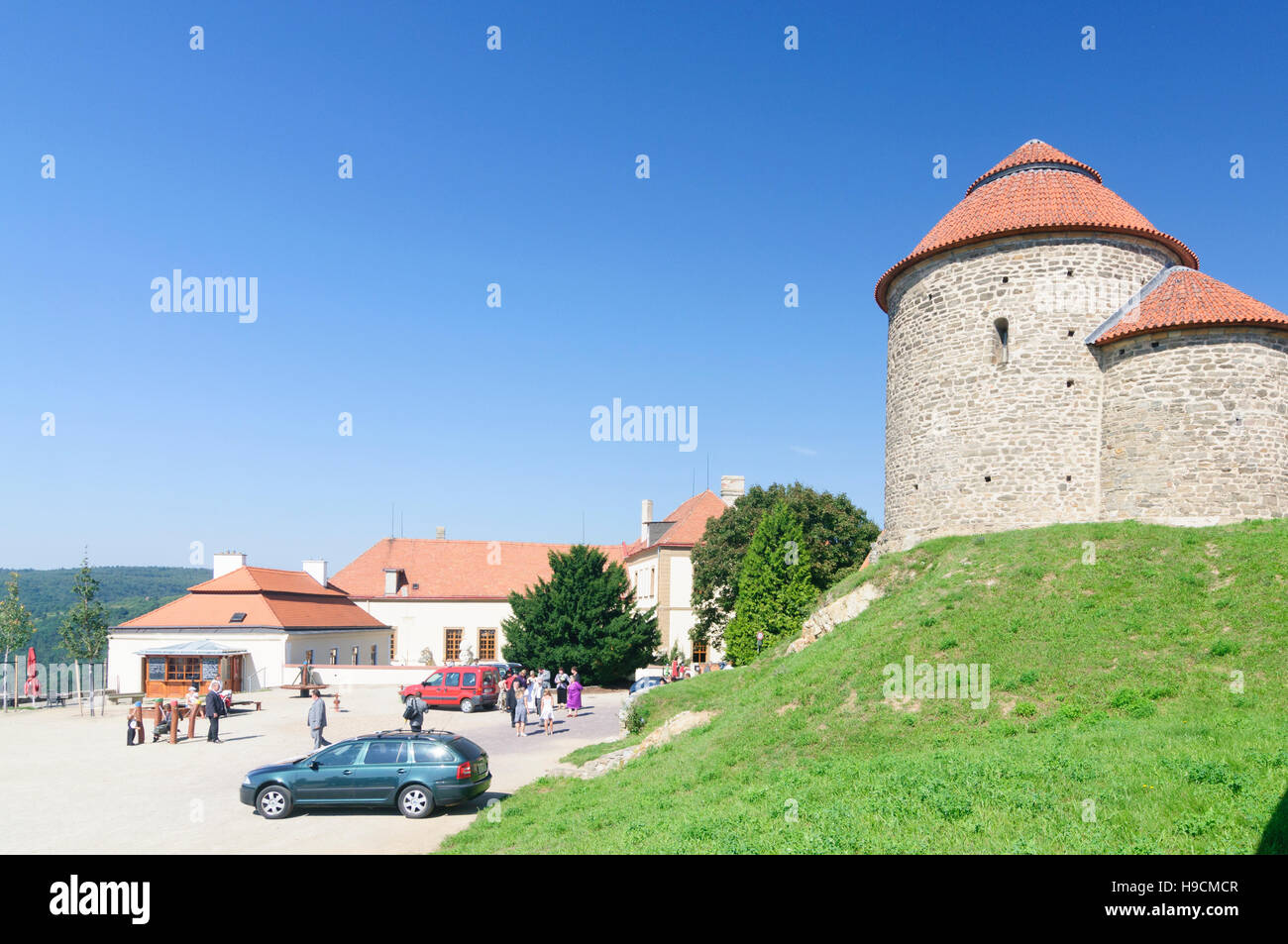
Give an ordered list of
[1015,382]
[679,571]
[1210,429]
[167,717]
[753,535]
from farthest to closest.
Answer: [679,571] → [753,535] → [167,717] → [1015,382] → [1210,429]

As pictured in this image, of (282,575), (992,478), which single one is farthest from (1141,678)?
(282,575)

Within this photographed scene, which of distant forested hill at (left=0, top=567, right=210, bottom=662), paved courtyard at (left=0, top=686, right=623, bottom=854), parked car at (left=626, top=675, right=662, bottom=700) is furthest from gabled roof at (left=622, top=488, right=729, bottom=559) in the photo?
distant forested hill at (left=0, top=567, right=210, bottom=662)

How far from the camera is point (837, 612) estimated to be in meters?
19.3

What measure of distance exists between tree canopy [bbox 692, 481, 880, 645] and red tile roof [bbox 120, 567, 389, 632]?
20.4 meters

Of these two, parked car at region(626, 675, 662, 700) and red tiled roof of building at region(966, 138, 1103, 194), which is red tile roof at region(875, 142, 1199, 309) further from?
parked car at region(626, 675, 662, 700)

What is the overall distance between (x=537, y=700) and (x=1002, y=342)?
1804 centimetres

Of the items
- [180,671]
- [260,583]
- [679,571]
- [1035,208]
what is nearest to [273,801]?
[1035,208]

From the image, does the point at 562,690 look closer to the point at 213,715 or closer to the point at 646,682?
the point at 646,682

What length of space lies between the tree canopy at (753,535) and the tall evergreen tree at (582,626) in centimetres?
409

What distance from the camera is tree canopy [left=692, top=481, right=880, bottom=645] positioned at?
121 ft

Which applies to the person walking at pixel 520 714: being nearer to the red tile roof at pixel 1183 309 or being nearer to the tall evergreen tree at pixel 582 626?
the tall evergreen tree at pixel 582 626

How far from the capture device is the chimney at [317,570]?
47656mm
